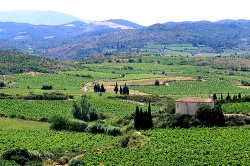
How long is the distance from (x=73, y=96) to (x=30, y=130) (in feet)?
150

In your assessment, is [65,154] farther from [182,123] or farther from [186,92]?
[186,92]

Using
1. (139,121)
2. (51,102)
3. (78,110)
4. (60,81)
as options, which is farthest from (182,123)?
(60,81)

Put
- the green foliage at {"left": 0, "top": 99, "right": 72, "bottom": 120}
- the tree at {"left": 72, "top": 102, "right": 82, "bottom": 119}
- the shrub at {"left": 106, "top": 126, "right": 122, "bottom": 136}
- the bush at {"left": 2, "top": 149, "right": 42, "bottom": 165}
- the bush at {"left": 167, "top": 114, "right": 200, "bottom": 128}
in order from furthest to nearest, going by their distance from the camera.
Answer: the green foliage at {"left": 0, "top": 99, "right": 72, "bottom": 120}, the tree at {"left": 72, "top": 102, "right": 82, "bottom": 119}, the bush at {"left": 167, "top": 114, "right": 200, "bottom": 128}, the shrub at {"left": 106, "top": 126, "right": 122, "bottom": 136}, the bush at {"left": 2, "top": 149, "right": 42, "bottom": 165}

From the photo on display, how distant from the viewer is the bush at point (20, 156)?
56.4 meters

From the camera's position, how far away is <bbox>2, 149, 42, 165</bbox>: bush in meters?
56.4

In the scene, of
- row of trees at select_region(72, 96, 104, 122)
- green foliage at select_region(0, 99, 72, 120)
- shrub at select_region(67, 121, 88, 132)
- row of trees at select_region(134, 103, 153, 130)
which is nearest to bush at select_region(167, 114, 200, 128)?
row of trees at select_region(134, 103, 153, 130)

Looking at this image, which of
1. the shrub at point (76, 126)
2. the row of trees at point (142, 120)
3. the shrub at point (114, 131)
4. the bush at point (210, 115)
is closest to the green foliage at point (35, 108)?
the shrub at point (76, 126)

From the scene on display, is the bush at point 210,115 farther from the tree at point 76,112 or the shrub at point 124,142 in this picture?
the tree at point 76,112

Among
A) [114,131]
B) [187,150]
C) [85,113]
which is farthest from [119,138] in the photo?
[85,113]

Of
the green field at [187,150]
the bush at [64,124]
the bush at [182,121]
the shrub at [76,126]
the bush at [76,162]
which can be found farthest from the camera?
the bush at [64,124]

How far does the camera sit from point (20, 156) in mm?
56969

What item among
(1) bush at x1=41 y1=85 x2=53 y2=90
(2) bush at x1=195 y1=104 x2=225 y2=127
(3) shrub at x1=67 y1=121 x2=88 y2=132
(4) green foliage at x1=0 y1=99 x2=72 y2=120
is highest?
(2) bush at x1=195 y1=104 x2=225 y2=127

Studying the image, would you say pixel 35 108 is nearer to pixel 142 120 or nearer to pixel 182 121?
pixel 142 120

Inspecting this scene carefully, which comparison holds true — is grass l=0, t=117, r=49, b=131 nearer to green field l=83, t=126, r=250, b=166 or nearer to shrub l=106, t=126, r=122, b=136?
shrub l=106, t=126, r=122, b=136
